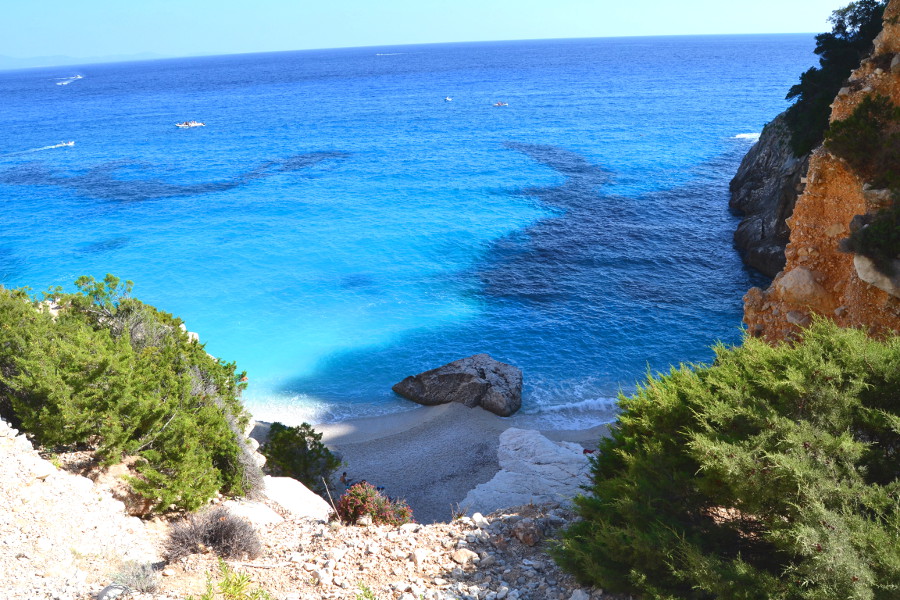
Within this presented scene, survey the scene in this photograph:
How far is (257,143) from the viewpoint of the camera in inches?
3187

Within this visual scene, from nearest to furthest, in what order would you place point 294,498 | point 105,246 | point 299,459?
point 294,498
point 299,459
point 105,246

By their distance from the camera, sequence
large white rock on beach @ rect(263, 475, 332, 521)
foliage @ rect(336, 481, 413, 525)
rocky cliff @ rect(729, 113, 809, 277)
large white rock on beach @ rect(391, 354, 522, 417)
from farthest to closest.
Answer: rocky cliff @ rect(729, 113, 809, 277)
large white rock on beach @ rect(391, 354, 522, 417)
large white rock on beach @ rect(263, 475, 332, 521)
foliage @ rect(336, 481, 413, 525)

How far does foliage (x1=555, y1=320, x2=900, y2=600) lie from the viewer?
6777mm

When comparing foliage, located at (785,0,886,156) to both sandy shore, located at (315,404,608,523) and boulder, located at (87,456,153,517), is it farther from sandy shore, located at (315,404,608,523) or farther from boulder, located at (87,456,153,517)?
boulder, located at (87,456,153,517)

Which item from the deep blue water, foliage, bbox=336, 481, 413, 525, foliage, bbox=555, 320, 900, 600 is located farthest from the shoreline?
foliage, bbox=555, 320, 900, 600

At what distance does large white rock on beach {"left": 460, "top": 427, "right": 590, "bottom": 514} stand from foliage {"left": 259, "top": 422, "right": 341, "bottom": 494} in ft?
15.6

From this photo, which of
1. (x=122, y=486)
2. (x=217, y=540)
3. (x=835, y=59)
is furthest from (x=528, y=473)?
(x=835, y=59)

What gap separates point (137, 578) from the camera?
905 centimetres

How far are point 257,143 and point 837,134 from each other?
76.5 m

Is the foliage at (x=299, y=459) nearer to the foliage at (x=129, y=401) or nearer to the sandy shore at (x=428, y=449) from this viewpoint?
the sandy shore at (x=428, y=449)

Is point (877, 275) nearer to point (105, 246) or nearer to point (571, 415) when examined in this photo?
point (571, 415)

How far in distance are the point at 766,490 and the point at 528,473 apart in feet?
42.7

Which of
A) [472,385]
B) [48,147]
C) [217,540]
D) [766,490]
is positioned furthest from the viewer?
[48,147]

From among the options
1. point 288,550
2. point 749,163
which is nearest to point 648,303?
point 749,163
